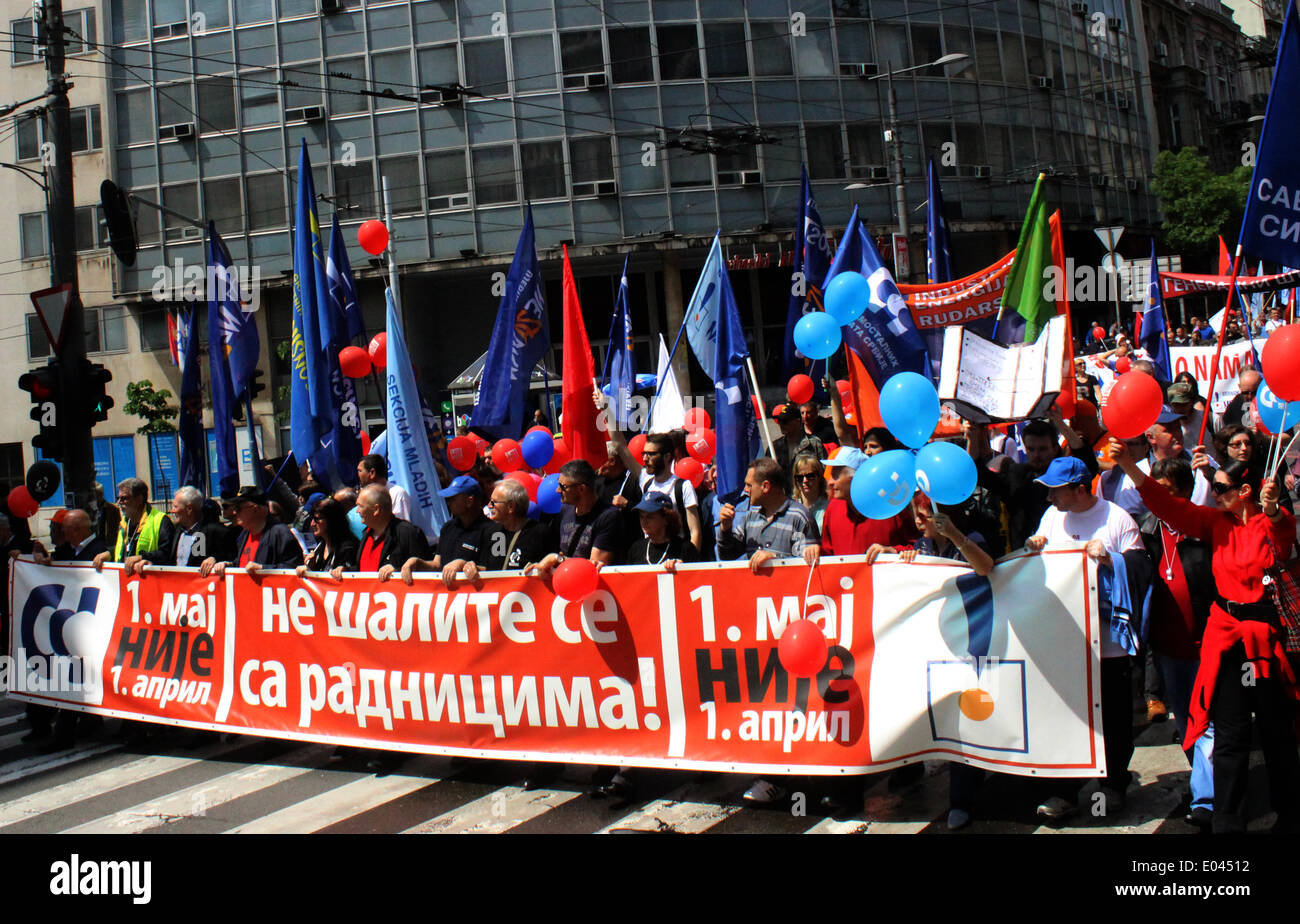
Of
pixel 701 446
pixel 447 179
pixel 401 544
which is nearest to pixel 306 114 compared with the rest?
pixel 447 179

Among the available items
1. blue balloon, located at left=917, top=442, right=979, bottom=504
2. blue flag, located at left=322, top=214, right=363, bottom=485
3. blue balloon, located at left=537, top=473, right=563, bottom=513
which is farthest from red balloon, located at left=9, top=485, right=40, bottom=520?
blue balloon, located at left=917, top=442, right=979, bottom=504

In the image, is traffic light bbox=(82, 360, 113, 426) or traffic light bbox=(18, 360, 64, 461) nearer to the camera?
traffic light bbox=(18, 360, 64, 461)

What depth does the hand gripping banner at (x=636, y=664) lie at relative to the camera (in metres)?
5.42

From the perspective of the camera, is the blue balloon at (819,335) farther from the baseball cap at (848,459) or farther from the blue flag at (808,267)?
the blue flag at (808,267)

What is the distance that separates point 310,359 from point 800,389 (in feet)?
16.0

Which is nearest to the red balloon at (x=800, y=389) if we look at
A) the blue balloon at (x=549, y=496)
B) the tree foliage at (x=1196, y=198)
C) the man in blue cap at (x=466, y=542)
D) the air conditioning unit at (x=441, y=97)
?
the blue balloon at (x=549, y=496)

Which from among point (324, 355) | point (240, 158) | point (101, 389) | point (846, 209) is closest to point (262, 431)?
point (240, 158)

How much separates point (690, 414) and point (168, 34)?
29.3 m

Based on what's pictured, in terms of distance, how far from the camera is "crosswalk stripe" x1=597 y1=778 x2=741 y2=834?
5977 millimetres

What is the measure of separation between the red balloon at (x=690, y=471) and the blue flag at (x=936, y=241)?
10.9 feet

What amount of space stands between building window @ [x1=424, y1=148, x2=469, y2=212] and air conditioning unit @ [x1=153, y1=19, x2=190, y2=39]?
27.5ft

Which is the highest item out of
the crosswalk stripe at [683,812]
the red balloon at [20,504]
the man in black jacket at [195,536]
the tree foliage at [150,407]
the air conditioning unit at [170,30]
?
the air conditioning unit at [170,30]

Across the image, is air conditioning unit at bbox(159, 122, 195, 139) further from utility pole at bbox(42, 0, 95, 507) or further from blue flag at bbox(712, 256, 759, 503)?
blue flag at bbox(712, 256, 759, 503)

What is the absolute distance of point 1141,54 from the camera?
4475 cm
